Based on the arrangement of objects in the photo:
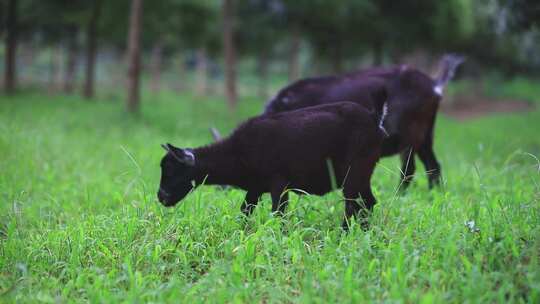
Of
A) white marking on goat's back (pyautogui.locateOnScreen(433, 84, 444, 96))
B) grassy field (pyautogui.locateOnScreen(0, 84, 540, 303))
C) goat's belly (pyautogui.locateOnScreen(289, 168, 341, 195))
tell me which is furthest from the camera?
white marking on goat's back (pyautogui.locateOnScreen(433, 84, 444, 96))

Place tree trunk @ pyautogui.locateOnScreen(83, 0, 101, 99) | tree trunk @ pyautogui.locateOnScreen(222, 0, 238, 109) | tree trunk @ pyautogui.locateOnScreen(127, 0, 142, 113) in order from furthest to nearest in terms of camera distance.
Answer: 1. tree trunk @ pyautogui.locateOnScreen(83, 0, 101, 99)
2. tree trunk @ pyautogui.locateOnScreen(222, 0, 238, 109)
3. tree trunk @ pyautogui.locateOnScreen(127, 0, 142, 113)

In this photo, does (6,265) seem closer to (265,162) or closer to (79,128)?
(265,162)

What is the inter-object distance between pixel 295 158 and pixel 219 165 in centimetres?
81

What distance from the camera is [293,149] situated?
532cm

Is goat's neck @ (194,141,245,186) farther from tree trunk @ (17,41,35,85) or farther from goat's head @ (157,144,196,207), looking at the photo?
tree trunk @ (17,41,35,85)

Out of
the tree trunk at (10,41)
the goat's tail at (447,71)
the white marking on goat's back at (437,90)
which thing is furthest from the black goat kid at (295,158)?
the tree trunk at (10,41)

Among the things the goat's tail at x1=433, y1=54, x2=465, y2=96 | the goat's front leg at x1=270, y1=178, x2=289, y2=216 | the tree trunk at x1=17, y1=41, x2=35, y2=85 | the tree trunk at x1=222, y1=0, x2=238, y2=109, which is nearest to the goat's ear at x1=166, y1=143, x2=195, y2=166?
the goat's front leg at x1=270, y1=178, x2=289, y2=216

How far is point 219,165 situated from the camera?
5637mm

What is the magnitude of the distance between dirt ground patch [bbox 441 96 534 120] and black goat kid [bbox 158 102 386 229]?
25.0 meters

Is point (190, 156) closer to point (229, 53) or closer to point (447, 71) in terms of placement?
point (447, 71)

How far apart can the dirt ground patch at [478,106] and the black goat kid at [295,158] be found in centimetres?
2503

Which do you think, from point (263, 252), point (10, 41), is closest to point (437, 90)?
point (263, 252)

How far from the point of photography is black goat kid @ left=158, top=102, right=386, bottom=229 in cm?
530

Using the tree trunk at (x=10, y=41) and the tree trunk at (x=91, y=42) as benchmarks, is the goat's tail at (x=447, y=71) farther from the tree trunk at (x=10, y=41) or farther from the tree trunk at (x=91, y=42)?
the tree trunk at (x=10, y=41)
